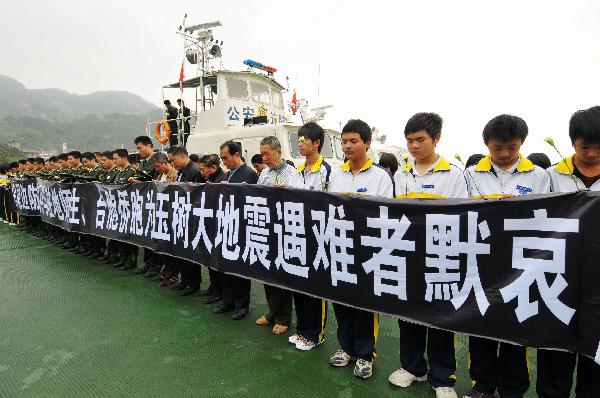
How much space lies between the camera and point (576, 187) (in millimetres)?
1732

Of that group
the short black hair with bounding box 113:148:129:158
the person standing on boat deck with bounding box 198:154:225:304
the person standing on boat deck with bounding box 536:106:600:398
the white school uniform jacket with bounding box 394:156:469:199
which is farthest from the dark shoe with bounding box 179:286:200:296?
the person standing on boat deck with bounding box 536:106:600:398

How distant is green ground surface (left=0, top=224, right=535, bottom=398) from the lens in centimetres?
222

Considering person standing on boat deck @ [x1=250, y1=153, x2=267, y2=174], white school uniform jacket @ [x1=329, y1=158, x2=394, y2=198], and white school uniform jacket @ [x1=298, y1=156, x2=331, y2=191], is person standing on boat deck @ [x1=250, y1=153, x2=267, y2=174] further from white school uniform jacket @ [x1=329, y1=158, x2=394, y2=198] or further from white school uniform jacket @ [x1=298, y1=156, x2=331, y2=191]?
white school uniform jacket @ [x1=329, y1=158, x2=394, y2=198]

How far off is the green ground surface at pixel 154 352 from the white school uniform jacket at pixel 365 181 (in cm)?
125

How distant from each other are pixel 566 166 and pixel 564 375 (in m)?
1.07

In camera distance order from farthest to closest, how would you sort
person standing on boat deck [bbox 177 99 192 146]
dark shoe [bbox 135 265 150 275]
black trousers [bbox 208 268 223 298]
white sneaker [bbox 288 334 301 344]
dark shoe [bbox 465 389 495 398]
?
1. person standing on boat deck [bbox 177 99 192 146]
2. dark shoe [bbox 135 265 150 275]
3. black trousers [bbox 208 268 223 298]
4. white sneaker [bbox 288 334 301 344]
5. dark shoe [bbox 465 389 495 398]

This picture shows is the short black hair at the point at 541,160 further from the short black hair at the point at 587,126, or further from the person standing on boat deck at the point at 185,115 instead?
the person standing on boat deck at the point at 185,115

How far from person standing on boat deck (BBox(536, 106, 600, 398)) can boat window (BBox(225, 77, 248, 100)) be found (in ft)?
27.6

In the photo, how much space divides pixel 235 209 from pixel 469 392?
7.17 feet

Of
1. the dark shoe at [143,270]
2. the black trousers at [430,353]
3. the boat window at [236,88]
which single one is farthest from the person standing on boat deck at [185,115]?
the black trousers at [430,353]

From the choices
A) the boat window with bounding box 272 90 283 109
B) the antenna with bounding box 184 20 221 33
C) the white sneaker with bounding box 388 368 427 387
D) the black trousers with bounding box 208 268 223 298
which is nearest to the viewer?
the white sneaker with bounding box 388 368 427 387

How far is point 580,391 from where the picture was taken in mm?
1773

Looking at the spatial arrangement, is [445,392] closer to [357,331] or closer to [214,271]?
[357,331]

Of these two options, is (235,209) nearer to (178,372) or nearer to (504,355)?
(178,372)
